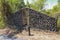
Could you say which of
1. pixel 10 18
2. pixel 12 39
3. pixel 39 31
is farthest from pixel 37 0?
pixel 12 39

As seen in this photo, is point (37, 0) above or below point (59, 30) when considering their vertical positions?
above

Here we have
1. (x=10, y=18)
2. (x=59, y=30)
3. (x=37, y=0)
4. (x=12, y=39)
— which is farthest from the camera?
(x=37, y=0)

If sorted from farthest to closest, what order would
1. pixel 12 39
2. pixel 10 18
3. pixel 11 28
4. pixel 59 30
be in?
pixel 10 18
pixel 11 28
pixel 59 30
pixel 12 39

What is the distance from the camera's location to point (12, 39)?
37.2 feet

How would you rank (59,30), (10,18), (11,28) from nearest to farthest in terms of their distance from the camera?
(59,30) → (11,28) → (10,18)

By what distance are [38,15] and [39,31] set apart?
1646 mm

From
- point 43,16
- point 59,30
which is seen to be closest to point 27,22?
point 43,16

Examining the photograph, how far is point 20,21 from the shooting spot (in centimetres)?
1545

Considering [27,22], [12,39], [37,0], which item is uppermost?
[37,0]

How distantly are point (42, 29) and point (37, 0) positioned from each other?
10818 mm

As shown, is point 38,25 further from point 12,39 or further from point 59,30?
point 12,39

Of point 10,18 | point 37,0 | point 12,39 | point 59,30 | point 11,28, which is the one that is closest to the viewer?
point 12,39

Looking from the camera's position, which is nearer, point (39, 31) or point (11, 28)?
point (39, 31)

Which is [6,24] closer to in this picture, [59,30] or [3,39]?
[3,39]
